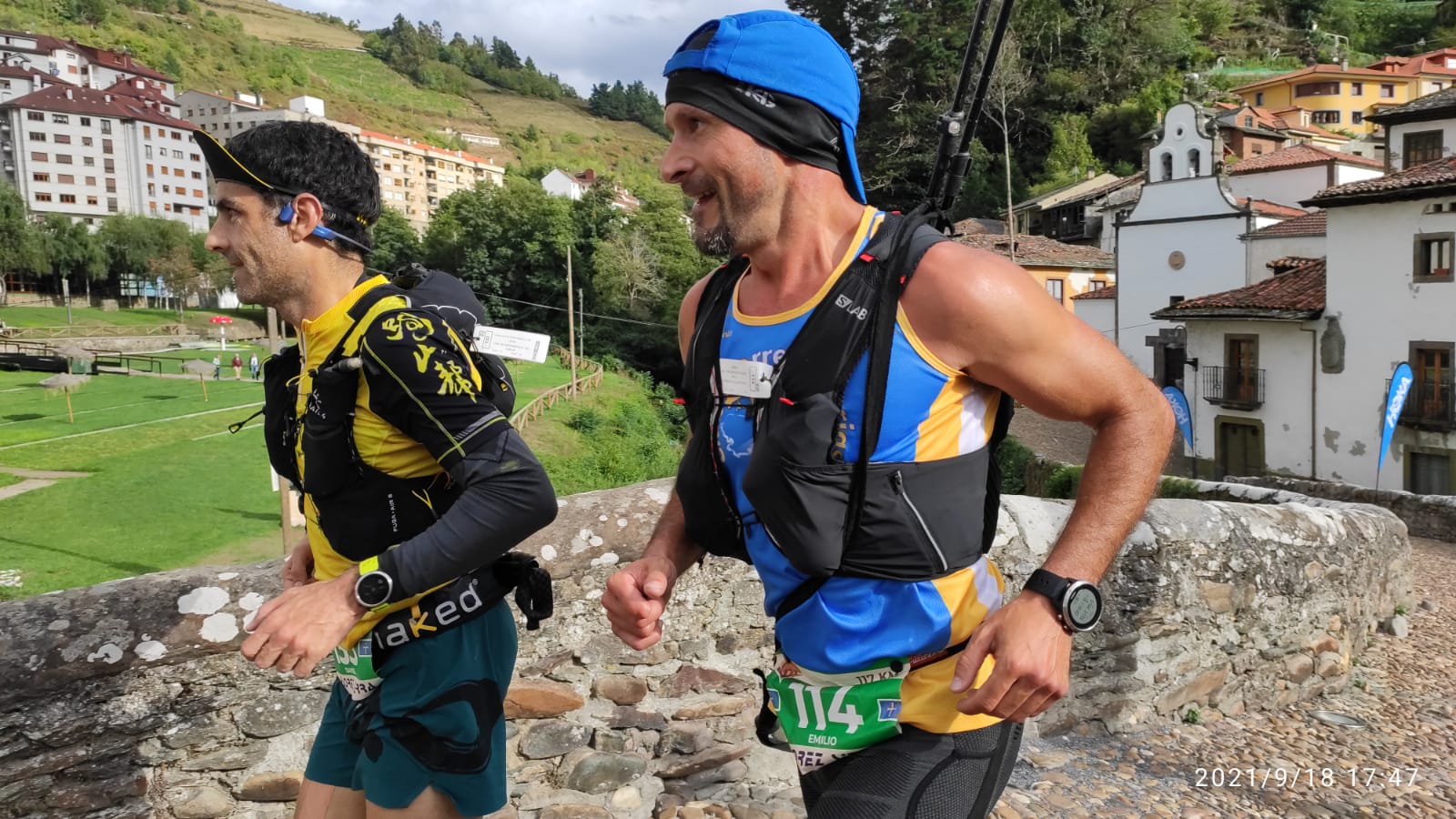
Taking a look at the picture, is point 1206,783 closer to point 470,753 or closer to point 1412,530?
point 470,753

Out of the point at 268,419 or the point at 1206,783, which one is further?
the point at 1206,783

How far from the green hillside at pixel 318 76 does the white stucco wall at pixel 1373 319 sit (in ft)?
342

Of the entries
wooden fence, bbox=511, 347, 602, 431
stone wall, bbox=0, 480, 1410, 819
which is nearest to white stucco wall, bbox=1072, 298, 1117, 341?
wooden fence, bbox=511, 347, 602, 431

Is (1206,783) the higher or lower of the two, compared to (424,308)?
lower

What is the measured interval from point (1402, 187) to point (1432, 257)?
1.91 metres

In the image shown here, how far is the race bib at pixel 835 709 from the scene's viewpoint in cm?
166

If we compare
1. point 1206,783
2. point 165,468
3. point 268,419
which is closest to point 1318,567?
point 1206,783

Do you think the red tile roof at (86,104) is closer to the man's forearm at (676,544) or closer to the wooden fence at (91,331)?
the wooden fence at (91,331)

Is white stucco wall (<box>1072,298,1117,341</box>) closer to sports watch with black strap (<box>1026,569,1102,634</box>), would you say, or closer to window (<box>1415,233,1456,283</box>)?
window (<box>1415,233,1456,283</box>)

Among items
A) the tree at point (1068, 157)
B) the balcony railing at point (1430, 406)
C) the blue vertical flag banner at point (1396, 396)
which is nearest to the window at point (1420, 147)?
the balcony railing at point (1430, 406)

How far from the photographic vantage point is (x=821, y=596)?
166 centimetres

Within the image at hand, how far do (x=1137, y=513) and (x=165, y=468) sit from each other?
34.9 metres

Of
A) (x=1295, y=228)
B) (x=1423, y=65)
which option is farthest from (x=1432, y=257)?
(x=1423, y=65)
